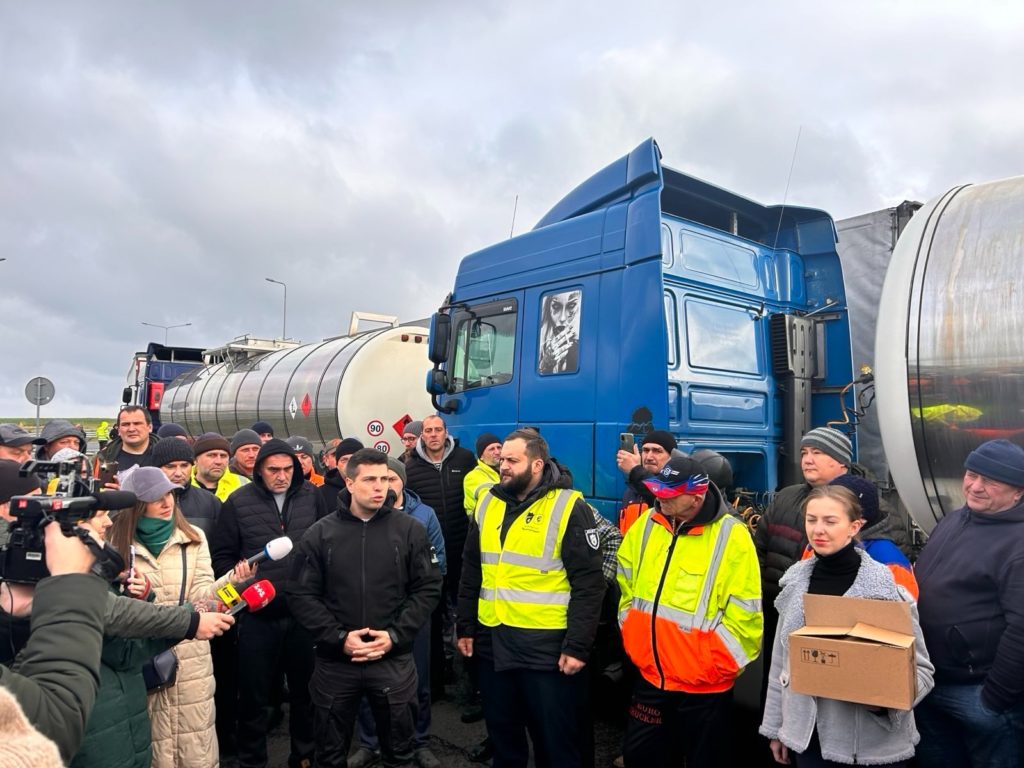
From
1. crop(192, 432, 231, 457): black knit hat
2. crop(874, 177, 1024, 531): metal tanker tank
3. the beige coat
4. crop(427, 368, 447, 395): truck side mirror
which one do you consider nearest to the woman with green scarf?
the beige coat

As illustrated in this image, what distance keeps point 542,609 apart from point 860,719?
1.32 meters

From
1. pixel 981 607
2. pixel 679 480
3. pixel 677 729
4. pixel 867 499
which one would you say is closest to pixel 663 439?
pixel 679 480

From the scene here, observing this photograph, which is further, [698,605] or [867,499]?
[698,605]

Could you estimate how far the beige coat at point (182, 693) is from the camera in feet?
10.1

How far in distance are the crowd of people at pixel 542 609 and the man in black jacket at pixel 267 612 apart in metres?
0.01

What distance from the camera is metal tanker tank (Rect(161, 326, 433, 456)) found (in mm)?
9344

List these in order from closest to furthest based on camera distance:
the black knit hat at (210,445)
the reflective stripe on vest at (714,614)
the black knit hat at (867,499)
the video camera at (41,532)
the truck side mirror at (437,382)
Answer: the video camera at (41,532) < the black knit hat at (867,499) < the reflective stripe on vest at (714,614) < the black knit hat at (210,445) < the truck side mirror at (437,382)

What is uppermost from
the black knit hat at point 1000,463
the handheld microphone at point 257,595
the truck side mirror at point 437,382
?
the truck side mirror at point 437,382

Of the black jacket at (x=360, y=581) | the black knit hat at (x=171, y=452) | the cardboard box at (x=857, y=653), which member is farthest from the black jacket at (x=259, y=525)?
the cardboard box at (x=857, y=653)

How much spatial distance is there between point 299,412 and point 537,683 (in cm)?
753

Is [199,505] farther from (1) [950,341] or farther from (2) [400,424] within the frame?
(2) [400,424]

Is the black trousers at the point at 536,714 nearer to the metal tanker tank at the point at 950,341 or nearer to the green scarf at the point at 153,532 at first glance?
the green scarf at the point at 153,532

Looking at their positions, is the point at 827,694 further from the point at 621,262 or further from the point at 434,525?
the point at 621,262

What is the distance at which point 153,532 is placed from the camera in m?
3.07
